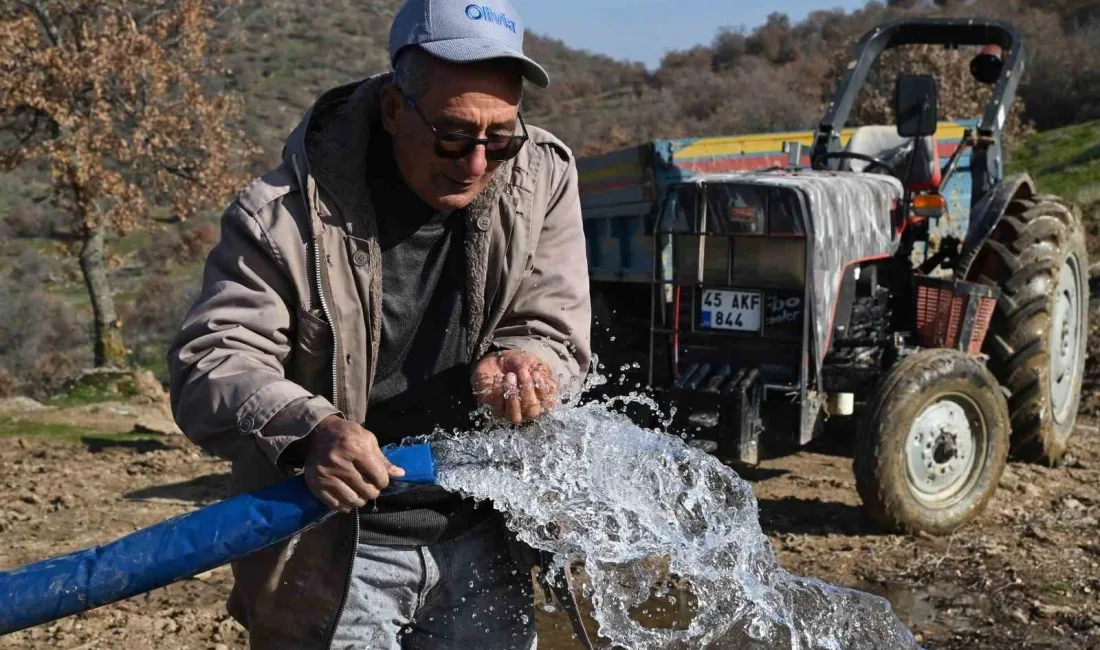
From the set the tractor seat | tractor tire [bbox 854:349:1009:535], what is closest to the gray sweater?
tractor tire [bbox 854:349:1009:535]

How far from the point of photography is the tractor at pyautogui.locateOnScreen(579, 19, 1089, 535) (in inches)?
240

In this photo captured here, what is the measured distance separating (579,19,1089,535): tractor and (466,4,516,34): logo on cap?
12.2 ft

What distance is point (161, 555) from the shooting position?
7.75 ft

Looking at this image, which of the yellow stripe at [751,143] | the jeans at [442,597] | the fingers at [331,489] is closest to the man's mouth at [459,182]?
the fingers at [331,489]

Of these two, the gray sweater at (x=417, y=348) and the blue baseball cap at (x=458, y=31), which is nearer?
the blue baseball cap at (x=458, y=31)

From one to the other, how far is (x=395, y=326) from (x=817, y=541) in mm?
3930

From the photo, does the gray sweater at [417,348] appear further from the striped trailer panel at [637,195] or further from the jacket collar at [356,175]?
the striped trailer panel at [637,195]

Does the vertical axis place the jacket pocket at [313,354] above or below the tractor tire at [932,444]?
above

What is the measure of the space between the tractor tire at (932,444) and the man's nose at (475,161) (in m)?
3.79

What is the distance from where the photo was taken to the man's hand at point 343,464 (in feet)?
7.40

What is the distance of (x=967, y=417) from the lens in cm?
632

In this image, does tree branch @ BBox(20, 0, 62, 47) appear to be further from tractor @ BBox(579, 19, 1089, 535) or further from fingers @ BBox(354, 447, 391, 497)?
fingers @ BBox(354, 447, 391, 497)

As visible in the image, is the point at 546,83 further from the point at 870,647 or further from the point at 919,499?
the point at 919,499

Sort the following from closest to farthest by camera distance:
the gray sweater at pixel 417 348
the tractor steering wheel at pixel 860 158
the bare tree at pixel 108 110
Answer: the gray sweater at pixel 417 348 → the tractor steering wheel at pixel 860 158 → the bare tree at pixel 108 110
